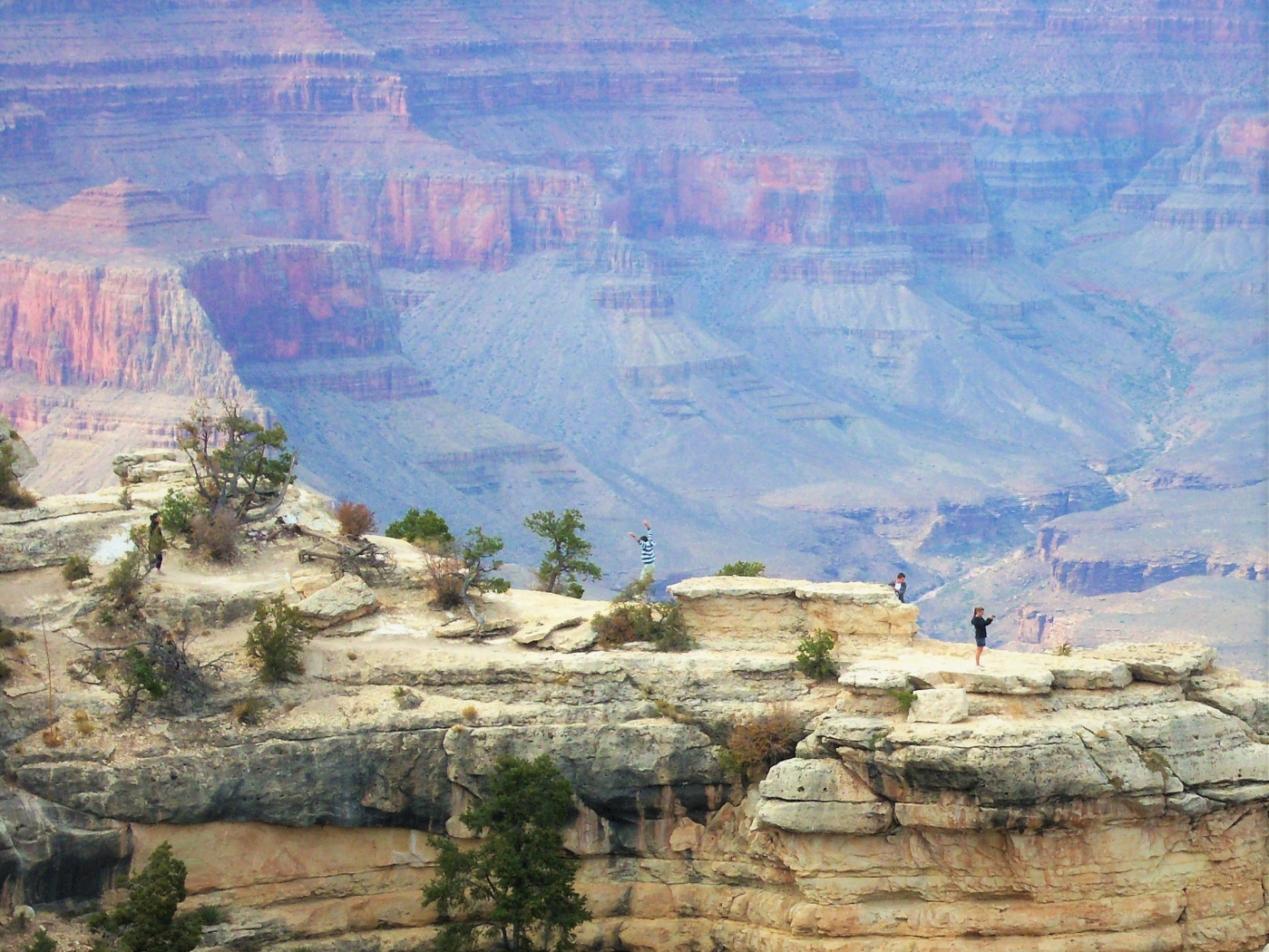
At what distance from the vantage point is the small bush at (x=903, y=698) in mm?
48625

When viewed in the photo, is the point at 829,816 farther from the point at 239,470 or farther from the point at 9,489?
the point at 9,489

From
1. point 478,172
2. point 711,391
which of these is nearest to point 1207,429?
point 711,391

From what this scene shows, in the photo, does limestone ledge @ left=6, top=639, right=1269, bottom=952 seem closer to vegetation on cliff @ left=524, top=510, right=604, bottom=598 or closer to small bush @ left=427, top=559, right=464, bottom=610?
small bush @ left=427, top=559, right=464, bottom=610

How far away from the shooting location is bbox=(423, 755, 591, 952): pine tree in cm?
4803

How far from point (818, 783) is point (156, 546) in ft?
43.6

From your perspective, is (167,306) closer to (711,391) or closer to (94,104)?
(94,104)

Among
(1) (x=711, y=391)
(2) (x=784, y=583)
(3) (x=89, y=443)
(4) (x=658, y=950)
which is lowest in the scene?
(4) (x=658, y=950)

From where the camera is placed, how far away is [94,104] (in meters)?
171

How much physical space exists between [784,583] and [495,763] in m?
6.89

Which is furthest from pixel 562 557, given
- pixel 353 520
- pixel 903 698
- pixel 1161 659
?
pixel 1161 659

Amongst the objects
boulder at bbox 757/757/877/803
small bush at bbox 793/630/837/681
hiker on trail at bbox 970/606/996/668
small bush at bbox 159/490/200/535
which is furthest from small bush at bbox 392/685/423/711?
hiker on trail at bbox 970/606/996/668

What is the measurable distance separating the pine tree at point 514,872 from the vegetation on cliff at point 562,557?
9.29 metres

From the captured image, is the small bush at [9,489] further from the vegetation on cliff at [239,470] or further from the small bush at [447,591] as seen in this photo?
the small bush at [447,591]

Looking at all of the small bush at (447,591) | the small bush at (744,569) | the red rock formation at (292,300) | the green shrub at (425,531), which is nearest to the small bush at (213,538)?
the small bush at (447,591)
